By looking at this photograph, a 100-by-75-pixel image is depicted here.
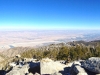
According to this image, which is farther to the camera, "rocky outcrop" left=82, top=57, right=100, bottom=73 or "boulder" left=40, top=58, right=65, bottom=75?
"boulder" left=40, top=58, right=65, bottom=75

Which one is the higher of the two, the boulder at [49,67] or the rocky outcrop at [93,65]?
the rocky outcrop at [93,65]

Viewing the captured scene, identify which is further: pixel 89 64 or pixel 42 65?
pixel 42 65

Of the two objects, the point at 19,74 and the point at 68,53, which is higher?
the point at 19,74

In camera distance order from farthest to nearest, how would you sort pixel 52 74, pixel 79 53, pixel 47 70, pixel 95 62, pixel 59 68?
pixel 79 53, pixel 59 68, pixel 47 70, pixel 52 74, pixel 95 62

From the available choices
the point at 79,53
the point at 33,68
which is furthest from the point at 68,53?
the point at 33,68

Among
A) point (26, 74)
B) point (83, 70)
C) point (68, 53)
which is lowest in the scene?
point (68, 53)

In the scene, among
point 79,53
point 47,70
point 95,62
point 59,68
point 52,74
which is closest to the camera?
point 95,62

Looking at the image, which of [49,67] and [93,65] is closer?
[93,65]

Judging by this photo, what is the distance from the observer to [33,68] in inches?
1471

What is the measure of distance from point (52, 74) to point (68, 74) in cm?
320

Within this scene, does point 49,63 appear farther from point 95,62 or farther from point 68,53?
point 68,53

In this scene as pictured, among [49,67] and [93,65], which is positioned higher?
[93,65]

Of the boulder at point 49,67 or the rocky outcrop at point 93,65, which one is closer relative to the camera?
the rocky outcrop at point 93,65

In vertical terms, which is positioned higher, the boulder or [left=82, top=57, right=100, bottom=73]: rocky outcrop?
[left=82, top=57, right=100, bottom=73]: rocky outcrop
